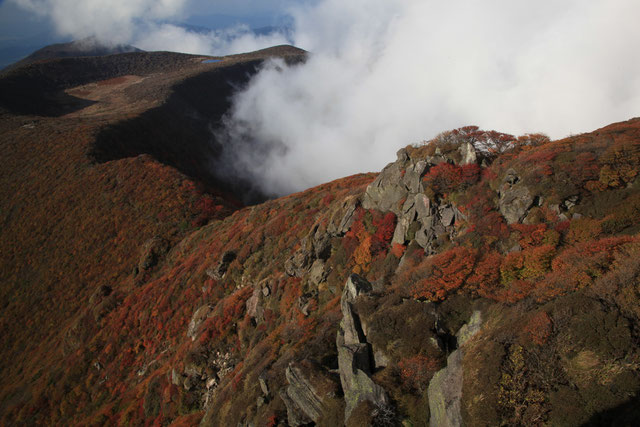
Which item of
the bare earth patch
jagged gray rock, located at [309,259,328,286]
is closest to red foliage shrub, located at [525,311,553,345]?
jagged gray rock, located at [309,259,328,286]

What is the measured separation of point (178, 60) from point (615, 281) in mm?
216210

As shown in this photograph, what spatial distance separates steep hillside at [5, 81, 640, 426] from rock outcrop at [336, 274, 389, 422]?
0.29 ft

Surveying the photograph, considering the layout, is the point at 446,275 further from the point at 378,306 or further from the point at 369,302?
the point at 369,302

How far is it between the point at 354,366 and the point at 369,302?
396 cm

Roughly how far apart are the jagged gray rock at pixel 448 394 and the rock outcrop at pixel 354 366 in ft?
5.95

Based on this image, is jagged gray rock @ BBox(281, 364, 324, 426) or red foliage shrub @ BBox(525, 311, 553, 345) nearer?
red foliage shrub @ BBox(525, 311, 553, 345)

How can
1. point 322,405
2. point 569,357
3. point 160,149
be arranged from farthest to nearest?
point 160,149 < point 322,405 < point 569,357

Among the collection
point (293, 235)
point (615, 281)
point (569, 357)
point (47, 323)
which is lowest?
point (569, 357)

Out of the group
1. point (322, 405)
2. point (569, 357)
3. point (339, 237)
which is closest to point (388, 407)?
point (322, 405)

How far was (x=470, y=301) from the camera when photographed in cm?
1544

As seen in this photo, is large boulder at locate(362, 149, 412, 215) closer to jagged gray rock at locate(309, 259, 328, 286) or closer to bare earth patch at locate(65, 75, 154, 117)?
jagged gray rock at locate(309, 259, 328, 286)

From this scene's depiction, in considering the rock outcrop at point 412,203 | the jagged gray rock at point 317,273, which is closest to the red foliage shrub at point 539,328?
the rock outcrop at point 412,203

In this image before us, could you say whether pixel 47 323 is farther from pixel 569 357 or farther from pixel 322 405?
pixel 569 357

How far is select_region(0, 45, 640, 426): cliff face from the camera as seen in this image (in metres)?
10.6
